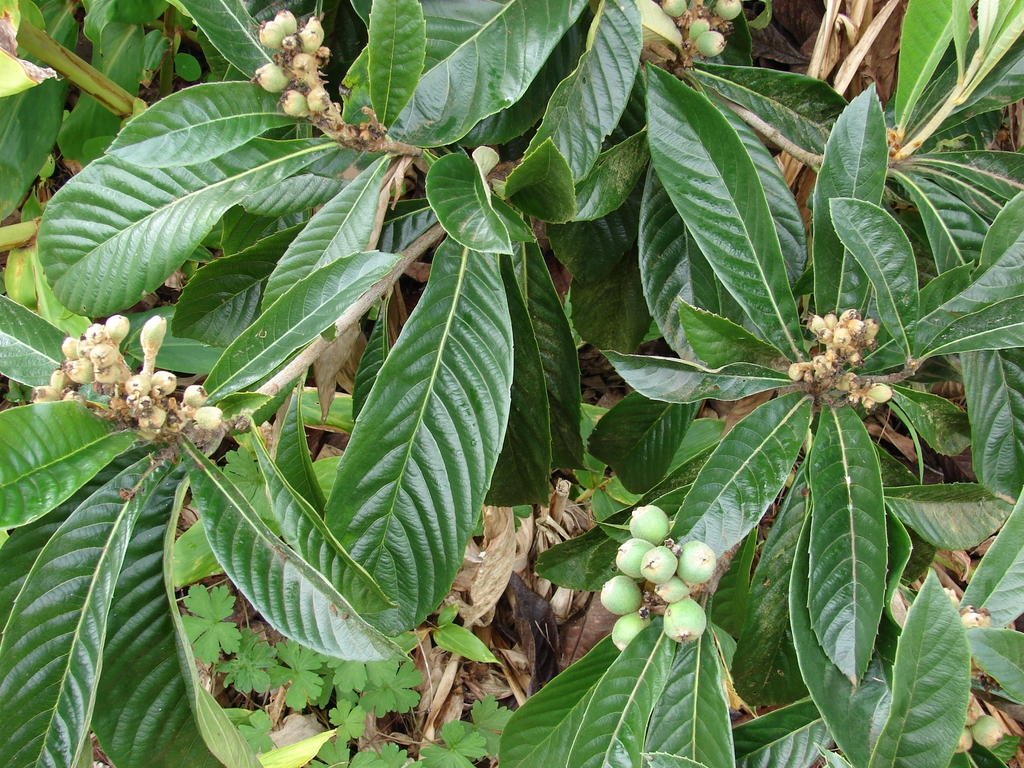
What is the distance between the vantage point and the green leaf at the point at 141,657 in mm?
1001

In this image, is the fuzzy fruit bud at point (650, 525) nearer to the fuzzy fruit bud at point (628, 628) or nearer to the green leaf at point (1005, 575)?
the fuzzy fruit bud at point (628, 628)

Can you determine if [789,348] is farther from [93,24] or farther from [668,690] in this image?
[93,24]

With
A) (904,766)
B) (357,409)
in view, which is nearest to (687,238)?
(357,409)

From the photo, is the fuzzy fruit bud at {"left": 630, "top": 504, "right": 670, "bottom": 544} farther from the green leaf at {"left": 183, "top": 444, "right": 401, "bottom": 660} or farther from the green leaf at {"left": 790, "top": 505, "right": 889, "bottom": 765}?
the green leaf at {"left": 183, "top": 444, "right": 401, "bottom": 660}

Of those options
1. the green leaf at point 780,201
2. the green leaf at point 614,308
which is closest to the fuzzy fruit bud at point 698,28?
the green leaf at point 780,201

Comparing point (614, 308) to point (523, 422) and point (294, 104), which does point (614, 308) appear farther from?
point (294, 104)

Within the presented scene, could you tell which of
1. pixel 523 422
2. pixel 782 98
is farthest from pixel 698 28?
pixel 523 422

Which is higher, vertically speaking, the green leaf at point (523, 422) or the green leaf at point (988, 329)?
the green leaf at point (988, 329)

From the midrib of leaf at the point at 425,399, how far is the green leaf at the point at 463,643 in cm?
122

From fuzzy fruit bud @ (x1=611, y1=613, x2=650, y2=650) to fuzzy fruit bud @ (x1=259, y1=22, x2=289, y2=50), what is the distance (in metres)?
0.96

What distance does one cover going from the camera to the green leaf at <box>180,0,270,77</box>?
1023 mm

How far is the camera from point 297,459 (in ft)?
4.35

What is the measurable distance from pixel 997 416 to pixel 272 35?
1.24m

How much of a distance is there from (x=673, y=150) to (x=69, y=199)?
97 centimetres
